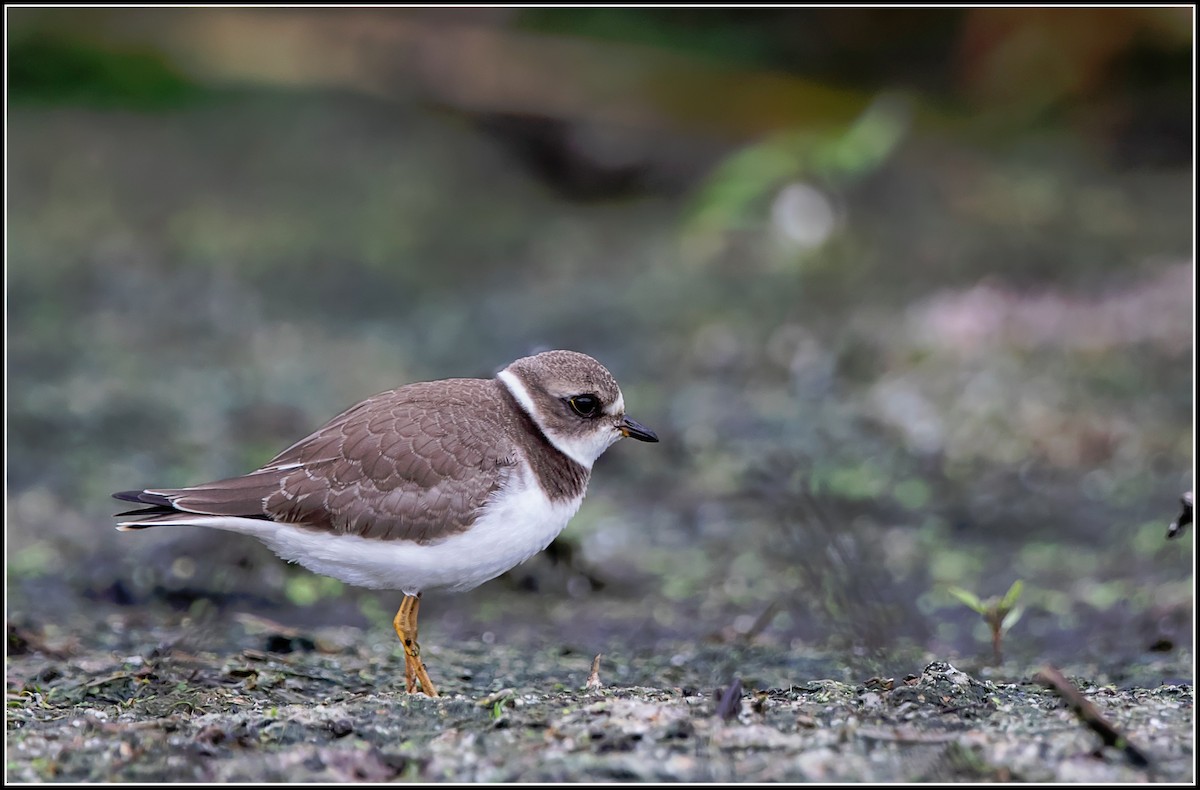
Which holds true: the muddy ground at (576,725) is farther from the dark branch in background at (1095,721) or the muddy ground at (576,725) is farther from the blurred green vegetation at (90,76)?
the blurred green vegetation at (90,76)

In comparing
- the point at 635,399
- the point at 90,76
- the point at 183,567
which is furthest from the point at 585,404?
the point at 90,76

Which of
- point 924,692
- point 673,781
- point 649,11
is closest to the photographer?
point 673,781

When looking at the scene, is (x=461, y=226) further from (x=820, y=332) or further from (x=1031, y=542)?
(x=1031, y=542)

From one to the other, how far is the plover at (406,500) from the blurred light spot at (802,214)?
6.68 m

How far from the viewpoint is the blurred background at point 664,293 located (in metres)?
7.42

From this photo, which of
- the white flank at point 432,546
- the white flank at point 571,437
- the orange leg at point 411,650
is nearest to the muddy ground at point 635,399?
the orange leg at point 411,650

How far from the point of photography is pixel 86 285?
11.8m

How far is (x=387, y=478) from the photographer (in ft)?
17.5

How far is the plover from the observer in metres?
5.23

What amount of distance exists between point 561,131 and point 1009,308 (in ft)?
16.8

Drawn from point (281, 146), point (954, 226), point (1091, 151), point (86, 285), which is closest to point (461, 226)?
point (281, 146)

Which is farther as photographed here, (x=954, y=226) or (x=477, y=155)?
(x=477, y=155)

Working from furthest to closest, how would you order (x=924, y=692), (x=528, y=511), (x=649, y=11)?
1. (x=649, y=11)
2. (x=528, y=511)
3. (x=924, y=692)

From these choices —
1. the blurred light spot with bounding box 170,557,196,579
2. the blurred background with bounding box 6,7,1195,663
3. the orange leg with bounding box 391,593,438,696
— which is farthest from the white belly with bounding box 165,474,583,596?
the blurred light spot with bounding box 170,557,196,579
